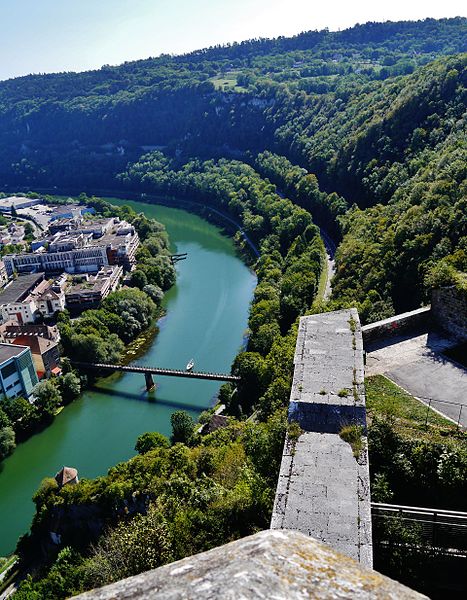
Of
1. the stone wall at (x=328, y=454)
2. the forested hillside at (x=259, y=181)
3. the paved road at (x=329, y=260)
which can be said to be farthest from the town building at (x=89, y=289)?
the stone wall at (x=328, y=454)

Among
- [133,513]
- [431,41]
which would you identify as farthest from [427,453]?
[431,41]

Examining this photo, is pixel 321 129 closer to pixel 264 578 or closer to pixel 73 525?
pixel 73 525

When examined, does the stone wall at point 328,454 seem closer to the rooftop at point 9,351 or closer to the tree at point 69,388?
the rooftop at point 9,351

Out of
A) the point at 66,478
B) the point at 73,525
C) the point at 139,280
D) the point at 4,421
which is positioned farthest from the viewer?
the point at 139,280

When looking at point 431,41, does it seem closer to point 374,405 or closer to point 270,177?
point 270,177

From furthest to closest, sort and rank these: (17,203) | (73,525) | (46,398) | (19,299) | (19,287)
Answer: (17,203)
(19,287)
(19,299)
(46,398)
(73,525)

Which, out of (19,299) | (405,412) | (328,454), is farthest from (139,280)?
(328,454)

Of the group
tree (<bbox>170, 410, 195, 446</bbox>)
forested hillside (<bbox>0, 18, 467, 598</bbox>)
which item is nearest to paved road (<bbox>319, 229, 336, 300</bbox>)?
forested hillside (<bbox>0, 18, 467, 598</bbox>)
